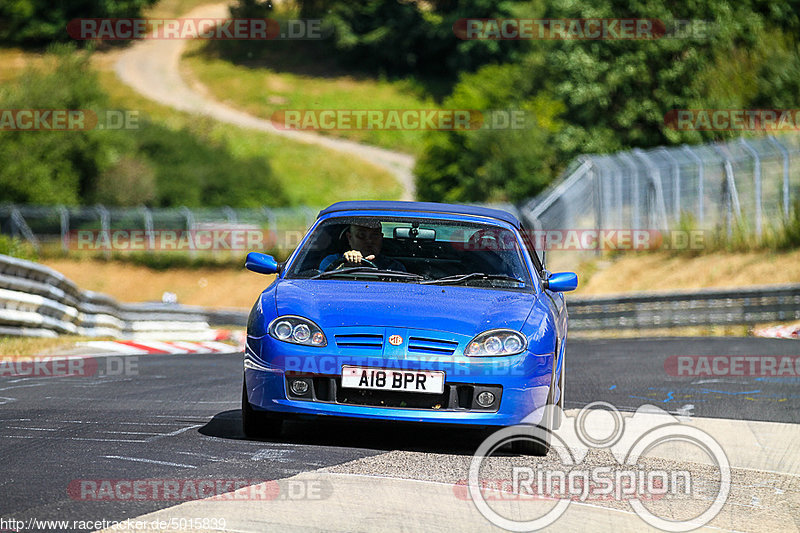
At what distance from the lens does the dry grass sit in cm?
4438

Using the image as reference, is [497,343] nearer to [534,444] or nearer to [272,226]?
[534,444]

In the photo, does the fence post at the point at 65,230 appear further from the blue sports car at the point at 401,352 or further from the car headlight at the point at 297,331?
the car headlight at the point at 297,331

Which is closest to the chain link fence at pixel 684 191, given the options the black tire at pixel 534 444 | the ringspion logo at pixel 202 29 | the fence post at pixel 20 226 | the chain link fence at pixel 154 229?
the chain link fence at pixel 154 229

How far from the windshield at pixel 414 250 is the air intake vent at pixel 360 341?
107 cm

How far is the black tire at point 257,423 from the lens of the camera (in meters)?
7.05

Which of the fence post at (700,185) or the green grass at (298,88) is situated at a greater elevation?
the green grass at (298,88)

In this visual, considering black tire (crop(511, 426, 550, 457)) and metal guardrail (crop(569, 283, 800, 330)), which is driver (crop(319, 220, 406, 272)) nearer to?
black tire (crop(511, 426, 550, 457))

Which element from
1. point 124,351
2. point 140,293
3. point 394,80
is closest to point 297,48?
point 394,80

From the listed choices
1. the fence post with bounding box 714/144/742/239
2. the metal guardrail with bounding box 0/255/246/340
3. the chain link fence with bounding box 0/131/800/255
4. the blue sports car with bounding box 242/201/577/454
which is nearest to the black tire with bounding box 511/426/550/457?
the blue sports car with bounding box 242/201/577/454

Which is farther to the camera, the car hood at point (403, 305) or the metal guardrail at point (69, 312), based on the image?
the metal guardrail at point (69, 312)

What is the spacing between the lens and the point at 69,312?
17016 millimetres

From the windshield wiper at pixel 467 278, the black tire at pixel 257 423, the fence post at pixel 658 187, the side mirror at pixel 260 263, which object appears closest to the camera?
the black tire at pixel 257 423

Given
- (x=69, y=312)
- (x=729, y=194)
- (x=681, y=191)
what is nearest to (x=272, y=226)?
(x=681, y=191)

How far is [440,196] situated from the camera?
5784 centimetres
